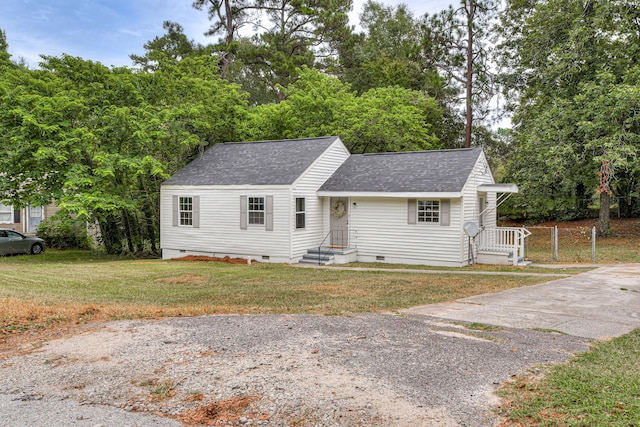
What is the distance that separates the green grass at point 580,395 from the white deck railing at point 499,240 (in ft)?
35.0

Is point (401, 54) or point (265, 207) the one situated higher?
point (401, 54)

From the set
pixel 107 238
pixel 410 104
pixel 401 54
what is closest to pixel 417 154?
pixel 410 104

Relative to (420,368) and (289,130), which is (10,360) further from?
(289,130)

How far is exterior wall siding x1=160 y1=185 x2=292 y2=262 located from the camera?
1642 centimetres

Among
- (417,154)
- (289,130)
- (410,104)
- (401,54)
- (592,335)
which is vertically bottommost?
(592,335)

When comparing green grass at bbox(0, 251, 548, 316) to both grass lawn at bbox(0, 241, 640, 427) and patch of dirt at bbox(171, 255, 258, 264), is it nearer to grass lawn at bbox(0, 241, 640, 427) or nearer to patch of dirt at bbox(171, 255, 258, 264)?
grass lawn at bbox(0, 241, 640, 427)

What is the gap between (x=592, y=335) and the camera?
21.5 feet

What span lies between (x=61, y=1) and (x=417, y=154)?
22.1 m

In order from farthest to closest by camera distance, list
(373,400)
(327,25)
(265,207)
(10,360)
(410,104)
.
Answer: (327,25) → (410,104) → (265,207) → (10,360) → (373,400)

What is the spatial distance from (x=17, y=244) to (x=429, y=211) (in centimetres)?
1702

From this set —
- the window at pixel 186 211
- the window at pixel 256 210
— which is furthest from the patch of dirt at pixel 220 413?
the window at pixel 186 211

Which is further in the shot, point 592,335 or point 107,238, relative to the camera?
point 107,238

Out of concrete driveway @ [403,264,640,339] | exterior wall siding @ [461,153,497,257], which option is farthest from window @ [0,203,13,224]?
concrete driveway @ [403,264,640,339]

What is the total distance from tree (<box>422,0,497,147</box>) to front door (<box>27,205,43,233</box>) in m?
22.0
